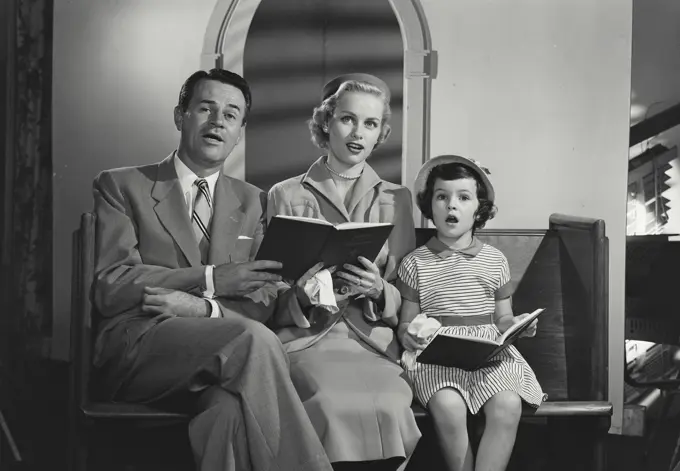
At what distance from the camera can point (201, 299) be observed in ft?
10.9

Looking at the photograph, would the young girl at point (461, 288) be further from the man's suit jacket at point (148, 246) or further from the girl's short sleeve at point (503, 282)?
the man's suit jacket at point (148, 246)

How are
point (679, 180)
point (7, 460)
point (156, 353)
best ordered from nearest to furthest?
point (156, 353) → point (7, 460) → point (679, 180)

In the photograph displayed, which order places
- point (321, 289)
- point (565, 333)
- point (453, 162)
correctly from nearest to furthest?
point (321, 289), point (453, 162), point (565, 333)

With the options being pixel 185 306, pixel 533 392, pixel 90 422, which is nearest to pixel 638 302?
pixel 533 392

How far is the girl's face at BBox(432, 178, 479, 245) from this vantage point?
3482 mm

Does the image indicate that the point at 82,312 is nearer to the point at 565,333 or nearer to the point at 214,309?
the point at 214,309

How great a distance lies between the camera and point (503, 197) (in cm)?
447

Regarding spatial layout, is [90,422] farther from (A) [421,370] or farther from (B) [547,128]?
(B) [547,128]

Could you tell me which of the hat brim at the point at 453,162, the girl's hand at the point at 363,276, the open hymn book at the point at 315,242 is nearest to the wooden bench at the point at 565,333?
the hat brim at the point at 453,162

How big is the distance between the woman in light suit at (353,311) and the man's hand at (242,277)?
0.13 m

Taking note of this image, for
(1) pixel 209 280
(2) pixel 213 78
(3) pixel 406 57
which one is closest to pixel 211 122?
(2) pixel 213 78

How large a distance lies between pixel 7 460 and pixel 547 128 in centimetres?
303

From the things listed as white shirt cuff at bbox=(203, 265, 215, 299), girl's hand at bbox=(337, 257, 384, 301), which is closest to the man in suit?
white shirt cuff at bbox=(203, 265, 215, 299)

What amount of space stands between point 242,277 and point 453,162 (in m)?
0.99
